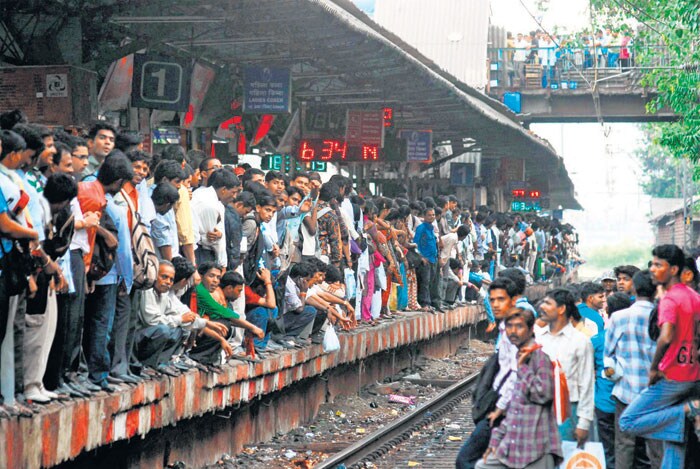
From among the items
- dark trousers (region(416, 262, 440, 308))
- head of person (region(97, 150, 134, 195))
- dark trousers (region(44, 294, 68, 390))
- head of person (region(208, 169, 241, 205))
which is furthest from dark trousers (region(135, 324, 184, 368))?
dark trousers (region(416, 262, 440, 308))

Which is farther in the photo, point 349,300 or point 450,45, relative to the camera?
point 450,45

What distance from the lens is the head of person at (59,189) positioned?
7.77m

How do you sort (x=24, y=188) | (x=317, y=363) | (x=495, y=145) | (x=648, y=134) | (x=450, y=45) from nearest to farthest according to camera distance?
(x=24, y=188)
(x=317, y=363)
(x=495, y=145)
(x=450, y=45)
(x=648, y=134)

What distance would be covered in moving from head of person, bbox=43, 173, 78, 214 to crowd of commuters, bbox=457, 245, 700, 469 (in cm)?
255

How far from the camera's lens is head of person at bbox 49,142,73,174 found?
8188 millimetres

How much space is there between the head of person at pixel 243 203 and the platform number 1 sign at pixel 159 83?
10.0ft

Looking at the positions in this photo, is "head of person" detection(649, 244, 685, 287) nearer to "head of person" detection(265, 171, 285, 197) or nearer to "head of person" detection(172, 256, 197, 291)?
"head of person" detection(172, 256, 197, 291)

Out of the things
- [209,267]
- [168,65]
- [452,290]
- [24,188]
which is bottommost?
[452,290]

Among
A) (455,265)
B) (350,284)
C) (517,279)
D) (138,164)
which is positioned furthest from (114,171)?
(455,265)

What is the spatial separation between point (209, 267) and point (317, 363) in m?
3.31

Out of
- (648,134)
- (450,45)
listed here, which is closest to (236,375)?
(450,45)

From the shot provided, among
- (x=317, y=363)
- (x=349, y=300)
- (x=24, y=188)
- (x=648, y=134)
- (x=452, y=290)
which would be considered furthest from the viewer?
(x=648, y=134)

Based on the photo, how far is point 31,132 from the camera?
25.1 feet

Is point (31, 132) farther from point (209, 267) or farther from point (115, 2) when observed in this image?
point (115, 2)
